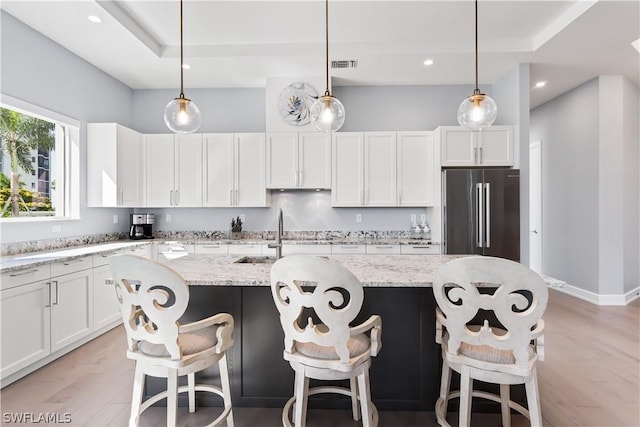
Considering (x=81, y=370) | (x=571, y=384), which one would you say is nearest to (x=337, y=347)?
(x=571, y=384)

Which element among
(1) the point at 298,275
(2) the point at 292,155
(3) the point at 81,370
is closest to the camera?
(1) the point at 298,275

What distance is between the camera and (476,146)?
4055 mm

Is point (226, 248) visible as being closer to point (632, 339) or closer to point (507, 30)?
point (507, 30)

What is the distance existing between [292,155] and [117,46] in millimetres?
2212

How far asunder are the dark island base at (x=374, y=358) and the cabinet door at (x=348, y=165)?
243 centimetres

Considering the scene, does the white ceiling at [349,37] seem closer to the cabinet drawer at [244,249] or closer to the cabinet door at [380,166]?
the cabinet door at [380,166]

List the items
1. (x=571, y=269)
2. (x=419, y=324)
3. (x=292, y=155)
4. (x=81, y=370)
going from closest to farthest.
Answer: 1. (x=419, y=324)
2. (x=81, y=370)
3. (x=292, y=155)
4. (x=571, y=269)

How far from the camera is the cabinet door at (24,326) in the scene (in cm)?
240

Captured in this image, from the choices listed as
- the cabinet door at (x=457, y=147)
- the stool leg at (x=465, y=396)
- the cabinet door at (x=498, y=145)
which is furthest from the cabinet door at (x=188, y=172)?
the stool leg at (x=465, y=396)

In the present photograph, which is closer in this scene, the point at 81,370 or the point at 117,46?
the point at 81,370

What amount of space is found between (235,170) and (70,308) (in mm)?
2307

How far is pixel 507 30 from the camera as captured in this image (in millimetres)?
3510

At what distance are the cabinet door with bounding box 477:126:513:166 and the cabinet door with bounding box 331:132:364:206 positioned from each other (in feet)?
4.77

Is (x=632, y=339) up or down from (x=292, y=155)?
down
